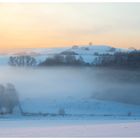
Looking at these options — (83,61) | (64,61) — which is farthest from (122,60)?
(64,61)

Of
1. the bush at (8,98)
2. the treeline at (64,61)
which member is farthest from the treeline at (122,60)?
the bush at (8,98)

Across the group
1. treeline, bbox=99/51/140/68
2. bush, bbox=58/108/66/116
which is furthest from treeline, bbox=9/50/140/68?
bush, bbox=58/108/66/116

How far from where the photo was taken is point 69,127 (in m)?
3.69

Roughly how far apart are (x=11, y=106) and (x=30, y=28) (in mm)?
792

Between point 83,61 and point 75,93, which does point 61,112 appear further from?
point 83,61

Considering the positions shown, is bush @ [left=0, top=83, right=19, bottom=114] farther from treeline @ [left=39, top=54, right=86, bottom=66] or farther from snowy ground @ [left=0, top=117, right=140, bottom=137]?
treeline @ [left=39, top=54, right=86, bottom=66]

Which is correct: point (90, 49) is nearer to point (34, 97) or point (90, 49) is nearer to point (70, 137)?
point (34, 97)

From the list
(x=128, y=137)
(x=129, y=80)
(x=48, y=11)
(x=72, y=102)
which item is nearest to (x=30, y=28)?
(x=48, y=11)

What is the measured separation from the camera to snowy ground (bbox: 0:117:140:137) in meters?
Result: 3.42

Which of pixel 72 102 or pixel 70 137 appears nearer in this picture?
pixel 70 137

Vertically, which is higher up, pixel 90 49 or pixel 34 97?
pixel 90 49

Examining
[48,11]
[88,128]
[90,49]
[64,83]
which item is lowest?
[88,128]

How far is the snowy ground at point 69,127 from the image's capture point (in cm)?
342

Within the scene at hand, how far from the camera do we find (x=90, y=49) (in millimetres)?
4215
